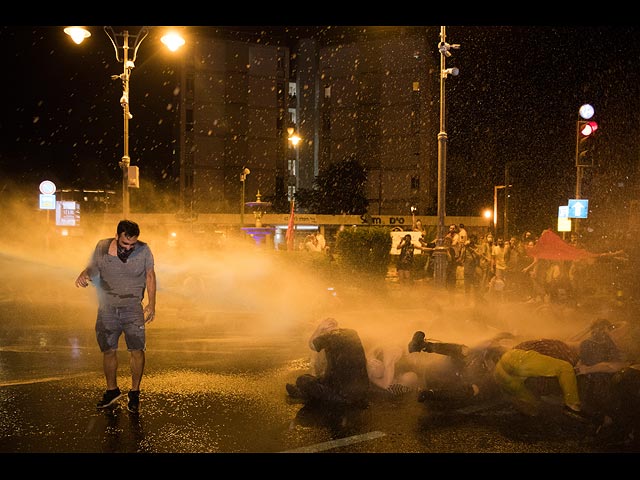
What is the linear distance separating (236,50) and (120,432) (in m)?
54.1

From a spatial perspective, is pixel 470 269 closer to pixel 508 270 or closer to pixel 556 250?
pixel 508 270

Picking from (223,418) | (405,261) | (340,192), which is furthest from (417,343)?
(340,192)

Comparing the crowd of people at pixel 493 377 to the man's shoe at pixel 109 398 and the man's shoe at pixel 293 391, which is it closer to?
the man's shoe at pixel 293 391

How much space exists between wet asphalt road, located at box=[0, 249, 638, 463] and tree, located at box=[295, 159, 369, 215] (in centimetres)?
4496

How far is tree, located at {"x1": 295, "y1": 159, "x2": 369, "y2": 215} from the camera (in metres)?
53.3

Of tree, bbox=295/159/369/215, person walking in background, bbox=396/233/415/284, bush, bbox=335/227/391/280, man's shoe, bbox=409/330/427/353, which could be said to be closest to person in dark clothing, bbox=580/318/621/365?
man's shoe, bbox=409/330/427/353

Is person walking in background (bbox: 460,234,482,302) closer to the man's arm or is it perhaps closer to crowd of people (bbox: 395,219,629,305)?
crowd of people (bbox: 395,219,629,305)

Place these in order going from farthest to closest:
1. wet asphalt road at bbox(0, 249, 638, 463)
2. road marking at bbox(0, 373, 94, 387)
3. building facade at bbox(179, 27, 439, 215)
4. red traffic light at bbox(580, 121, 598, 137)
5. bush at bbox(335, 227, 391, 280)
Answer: building facade at bbox(179, 27, 439, 215) < bush at bbox(335, 227, 391, 280) < red traffic light at bbox(580, 121, 598, 137) < road marking at bbox(0, 373, 94, 387) < wet asphalt road at bbox(0, 249, 638, 463)

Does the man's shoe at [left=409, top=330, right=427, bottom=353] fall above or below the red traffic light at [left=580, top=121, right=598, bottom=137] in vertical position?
below

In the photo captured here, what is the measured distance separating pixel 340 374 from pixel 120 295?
2.25 metres

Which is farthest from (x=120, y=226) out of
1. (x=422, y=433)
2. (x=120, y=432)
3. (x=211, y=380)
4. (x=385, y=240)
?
(x=385, y=240)

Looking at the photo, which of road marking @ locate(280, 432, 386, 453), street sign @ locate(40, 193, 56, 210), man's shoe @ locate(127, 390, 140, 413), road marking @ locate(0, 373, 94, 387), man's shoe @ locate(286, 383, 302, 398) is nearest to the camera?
road marking @ locate(280, 432, 386, 453)
